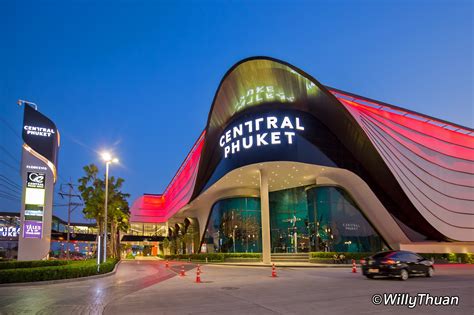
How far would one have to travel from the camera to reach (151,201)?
88438 millimetres

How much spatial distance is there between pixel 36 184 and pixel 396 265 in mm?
33445

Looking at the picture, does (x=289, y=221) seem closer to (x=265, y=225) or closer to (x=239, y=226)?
(x=239, y=226)

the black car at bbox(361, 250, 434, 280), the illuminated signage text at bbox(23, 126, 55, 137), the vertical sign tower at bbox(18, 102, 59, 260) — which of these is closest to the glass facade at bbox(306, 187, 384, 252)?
the black car at bbox(361, 250, 434, 280)

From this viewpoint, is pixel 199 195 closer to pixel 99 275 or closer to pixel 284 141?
pixel 284 141

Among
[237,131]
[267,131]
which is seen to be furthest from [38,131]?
[267,131]

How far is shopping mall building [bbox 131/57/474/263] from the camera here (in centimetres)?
3791

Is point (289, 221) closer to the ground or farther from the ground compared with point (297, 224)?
farther from the ground

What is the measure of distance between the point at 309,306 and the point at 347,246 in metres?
32.1

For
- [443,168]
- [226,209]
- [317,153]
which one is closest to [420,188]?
[443,168]

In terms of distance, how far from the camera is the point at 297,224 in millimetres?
47562

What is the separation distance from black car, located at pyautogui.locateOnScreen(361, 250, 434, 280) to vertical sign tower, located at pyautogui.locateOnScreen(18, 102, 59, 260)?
101 ft

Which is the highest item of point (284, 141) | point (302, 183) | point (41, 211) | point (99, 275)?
point (284, 141)

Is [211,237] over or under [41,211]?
under

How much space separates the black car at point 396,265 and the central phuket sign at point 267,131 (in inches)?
766
